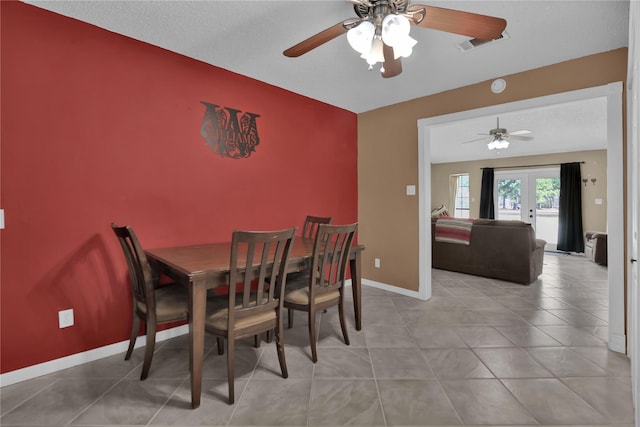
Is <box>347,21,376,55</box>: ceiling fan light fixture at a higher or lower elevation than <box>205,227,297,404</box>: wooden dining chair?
higher

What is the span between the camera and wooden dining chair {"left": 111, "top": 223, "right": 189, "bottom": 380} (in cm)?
180

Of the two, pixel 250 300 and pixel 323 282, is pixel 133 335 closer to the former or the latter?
pixel 250 300

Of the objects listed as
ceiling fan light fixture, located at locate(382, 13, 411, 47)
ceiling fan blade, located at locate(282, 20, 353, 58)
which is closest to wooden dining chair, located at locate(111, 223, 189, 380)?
ceiling fan blade, located at locate(282, 20, 353, 58)

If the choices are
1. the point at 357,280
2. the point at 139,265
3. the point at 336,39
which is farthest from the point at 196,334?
the point at 336,39

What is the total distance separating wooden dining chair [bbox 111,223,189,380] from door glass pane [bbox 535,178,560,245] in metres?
8.36

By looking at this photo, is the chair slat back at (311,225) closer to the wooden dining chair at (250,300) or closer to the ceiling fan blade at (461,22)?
the wooden dining chair at (250,300)

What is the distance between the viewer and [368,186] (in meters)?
4.00

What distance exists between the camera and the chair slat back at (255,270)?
5.33ft

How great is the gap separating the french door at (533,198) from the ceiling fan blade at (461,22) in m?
7.30

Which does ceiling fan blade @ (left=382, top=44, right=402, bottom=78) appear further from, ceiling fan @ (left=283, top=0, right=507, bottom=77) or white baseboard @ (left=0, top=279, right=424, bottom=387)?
white baseboard @ (left=0, top=279, right=424, bottom=387)

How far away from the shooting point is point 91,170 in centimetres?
210

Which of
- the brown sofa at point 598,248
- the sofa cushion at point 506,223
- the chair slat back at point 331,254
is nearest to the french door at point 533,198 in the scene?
the brown sofa at point 598,248

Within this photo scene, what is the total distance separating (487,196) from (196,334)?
26.7ft

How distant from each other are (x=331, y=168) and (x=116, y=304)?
2.63 metres
